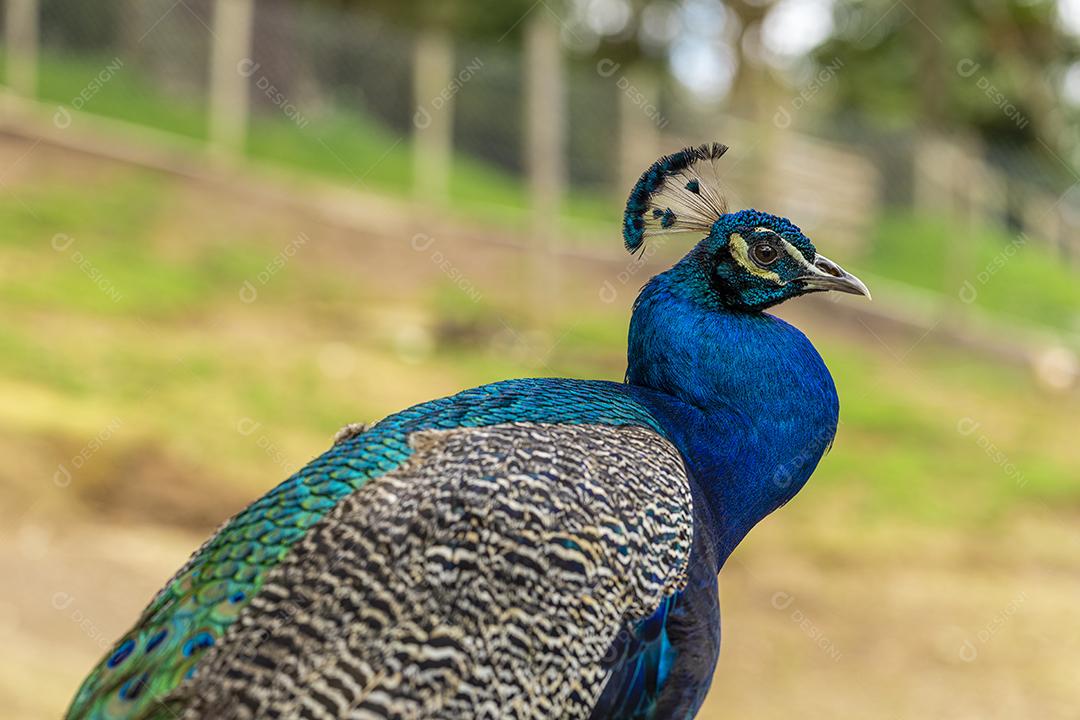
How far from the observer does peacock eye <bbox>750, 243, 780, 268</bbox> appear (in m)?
2.86

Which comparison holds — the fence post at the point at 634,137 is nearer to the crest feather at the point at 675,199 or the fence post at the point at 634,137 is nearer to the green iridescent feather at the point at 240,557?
the crest feather at the point at 675,199

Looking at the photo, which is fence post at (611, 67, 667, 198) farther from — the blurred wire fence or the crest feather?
the crest feather

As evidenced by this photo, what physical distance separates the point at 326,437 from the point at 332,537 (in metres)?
4.71

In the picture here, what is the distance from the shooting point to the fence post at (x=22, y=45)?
1069cm

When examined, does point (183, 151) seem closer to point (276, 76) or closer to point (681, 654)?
point (276, 76)

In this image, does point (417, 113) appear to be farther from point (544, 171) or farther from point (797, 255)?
point (797, 255)

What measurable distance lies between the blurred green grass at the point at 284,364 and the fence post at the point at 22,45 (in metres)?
1.70

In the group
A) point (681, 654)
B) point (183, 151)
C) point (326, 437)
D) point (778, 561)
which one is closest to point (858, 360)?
point (778, 561)

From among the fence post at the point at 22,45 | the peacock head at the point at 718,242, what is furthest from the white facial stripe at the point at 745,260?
the fence post at the point at 22,45

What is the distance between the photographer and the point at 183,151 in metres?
10.7

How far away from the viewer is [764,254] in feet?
9.41

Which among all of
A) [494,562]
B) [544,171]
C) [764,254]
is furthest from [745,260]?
[544,171]

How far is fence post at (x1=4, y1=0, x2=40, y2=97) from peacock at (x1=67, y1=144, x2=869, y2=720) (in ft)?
30.5

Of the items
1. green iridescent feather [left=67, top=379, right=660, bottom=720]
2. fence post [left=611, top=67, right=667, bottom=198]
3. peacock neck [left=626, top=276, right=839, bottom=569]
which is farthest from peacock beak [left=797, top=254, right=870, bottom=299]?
fence post [left=611, top=67, right=667, bottom=198]
